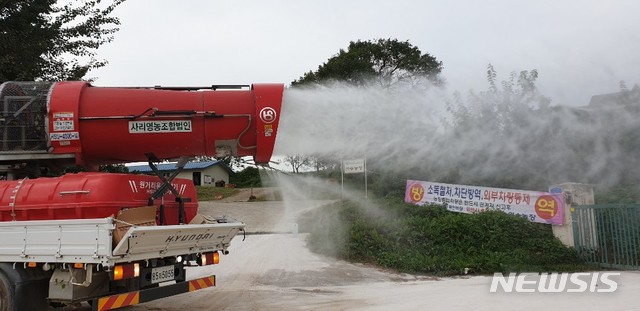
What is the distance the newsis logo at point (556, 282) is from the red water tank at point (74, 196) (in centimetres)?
631

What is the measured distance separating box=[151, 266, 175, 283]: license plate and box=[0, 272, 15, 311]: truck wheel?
1.57 m

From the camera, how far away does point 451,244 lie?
12.6 m

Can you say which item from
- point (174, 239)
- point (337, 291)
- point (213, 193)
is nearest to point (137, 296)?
point (174, 239)

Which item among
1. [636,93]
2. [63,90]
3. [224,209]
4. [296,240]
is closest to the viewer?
[63,90]

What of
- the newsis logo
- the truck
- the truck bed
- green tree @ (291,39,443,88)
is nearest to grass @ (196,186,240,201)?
green tree @ (291,39,443,88)

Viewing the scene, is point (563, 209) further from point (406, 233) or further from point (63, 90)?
point (63, 90)

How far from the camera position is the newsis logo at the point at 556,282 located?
861 cm

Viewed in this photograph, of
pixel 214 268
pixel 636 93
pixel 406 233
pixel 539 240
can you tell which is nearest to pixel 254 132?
pixel 214 268

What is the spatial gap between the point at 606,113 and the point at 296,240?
9630 millimetres

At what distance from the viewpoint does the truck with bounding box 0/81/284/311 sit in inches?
210

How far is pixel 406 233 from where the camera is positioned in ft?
42.5

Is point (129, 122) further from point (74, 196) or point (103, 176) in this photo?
point (74, 196)

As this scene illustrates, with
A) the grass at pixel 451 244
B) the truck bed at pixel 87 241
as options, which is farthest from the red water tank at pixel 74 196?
the grass at pixel 451 244

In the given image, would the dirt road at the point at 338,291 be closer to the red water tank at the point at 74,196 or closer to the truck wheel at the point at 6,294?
the truck wheel at the point at 6,294
